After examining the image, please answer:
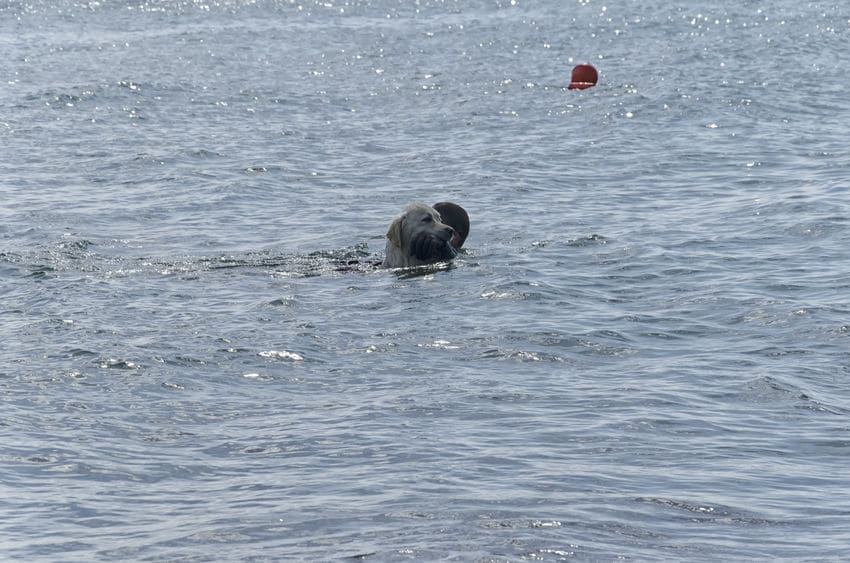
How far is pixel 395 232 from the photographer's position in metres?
16.7

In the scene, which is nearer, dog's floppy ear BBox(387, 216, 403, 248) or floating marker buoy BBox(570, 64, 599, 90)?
dog's floppy ear BBox(387, 216, 403, 248)

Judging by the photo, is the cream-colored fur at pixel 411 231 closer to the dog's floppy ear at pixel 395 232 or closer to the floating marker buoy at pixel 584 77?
the dog's floppy ear at pixel 395 232

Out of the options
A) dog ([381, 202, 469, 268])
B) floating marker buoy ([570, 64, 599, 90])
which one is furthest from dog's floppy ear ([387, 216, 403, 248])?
floating marker buoy ([570, 64, 599, 90])

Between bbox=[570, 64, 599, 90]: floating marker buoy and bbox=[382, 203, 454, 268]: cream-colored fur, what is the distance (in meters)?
15.7

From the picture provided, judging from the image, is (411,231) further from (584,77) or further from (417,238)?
(584,77)

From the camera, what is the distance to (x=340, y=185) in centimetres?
2295

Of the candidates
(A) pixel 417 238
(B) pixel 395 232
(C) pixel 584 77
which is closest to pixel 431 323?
(A) pixel 417 238

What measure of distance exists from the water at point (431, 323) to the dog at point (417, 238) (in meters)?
0.24

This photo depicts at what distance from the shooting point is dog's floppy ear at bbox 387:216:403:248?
1661 centimetres

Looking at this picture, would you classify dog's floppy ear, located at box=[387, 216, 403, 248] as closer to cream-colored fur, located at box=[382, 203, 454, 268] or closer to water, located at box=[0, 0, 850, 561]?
cream-colored fur, located at box=[382, 203, 454, 268]

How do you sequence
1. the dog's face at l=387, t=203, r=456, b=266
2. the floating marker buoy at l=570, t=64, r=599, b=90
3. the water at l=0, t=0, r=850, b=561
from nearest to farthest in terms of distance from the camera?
the water at l=0, t=0, r=850, b=561 < the dog's face at l=387, t=203, r=456, b=266 < the floating marker buoy at l=570, t=64, r=599, b=90

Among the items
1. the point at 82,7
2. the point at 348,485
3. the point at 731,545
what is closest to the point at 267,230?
the point at 348,485

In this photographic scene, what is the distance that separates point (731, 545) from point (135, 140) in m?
20.6

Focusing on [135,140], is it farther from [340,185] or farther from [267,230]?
[267,230]
